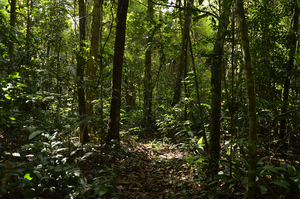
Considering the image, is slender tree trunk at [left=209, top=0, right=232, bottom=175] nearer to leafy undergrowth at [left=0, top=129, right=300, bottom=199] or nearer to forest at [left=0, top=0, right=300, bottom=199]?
forest at [left=0, top=0, right=300, bottom=199]

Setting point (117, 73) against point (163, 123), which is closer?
point (117, 73)

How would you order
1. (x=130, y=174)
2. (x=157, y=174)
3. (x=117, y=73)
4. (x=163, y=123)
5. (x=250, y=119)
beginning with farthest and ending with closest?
(x=163, y=123)
(x=117, y=73)
(x=157, y=174)
(x=130, y=174)
(x=250, y=119)

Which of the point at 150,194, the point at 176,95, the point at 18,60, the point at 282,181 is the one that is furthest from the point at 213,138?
the point at 176,95

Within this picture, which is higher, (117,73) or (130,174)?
(117,73)

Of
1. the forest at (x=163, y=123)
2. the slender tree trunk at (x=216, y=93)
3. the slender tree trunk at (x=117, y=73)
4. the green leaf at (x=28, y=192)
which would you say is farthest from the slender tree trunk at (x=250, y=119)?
the slender tree trunk at (x=117, y=73)

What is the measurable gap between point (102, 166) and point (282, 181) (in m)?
3.24

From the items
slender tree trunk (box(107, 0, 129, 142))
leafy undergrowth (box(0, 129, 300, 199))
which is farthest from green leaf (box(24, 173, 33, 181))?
slender tree trunk (box(107, 0, 129, 142))

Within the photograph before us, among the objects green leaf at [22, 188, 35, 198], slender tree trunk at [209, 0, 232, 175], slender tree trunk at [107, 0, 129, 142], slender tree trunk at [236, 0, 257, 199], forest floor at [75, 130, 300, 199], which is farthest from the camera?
slender tree trunk at [107, 0, 129, 142]

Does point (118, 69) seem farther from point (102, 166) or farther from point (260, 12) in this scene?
point (260, 12)

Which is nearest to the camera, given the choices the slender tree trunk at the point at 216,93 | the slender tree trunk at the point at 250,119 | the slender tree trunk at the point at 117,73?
the slender tree trunk at the point at 250,119

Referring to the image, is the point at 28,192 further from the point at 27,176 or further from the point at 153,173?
the point at 153,173

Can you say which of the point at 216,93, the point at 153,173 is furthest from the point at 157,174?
the point at 216,93

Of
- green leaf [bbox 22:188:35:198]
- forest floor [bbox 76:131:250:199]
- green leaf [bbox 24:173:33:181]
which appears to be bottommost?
forest floor [bbox 76:131:250:199]

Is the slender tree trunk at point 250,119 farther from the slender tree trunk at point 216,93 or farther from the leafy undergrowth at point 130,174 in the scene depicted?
the slender tree trunk at point 216,93
